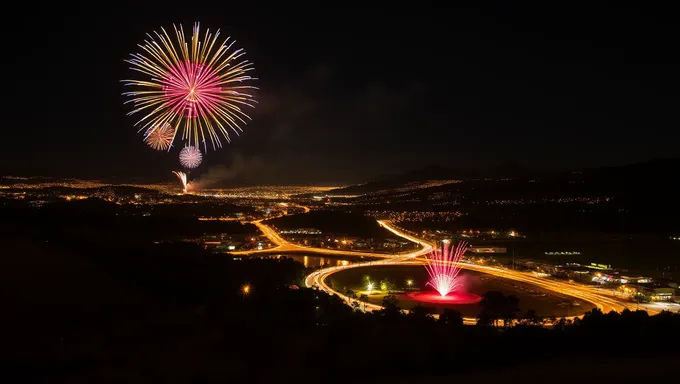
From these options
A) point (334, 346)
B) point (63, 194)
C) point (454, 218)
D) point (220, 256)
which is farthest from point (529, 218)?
point (334, 346)

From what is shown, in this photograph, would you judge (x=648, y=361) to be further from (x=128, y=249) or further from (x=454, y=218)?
(x=454, y=218)

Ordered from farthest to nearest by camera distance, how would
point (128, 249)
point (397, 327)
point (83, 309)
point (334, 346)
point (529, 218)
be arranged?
1. point (529, 218)
2. point (128, 249)
3. point (83, 309)
4. point (397, 327)
5. point (334, 346)

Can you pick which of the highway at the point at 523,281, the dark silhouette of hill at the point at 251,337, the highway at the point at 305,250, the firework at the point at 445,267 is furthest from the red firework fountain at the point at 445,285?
the dark silhouette of hill at the point at 251,337

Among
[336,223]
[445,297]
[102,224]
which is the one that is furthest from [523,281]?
[336,223]

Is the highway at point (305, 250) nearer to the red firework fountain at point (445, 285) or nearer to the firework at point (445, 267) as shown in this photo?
the firework at point (445, 267)

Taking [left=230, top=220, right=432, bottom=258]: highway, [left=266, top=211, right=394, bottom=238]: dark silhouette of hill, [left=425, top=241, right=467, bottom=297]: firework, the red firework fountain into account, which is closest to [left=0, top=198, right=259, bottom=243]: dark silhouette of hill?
[left=230, top=220, right=432, bottom=258]: highway

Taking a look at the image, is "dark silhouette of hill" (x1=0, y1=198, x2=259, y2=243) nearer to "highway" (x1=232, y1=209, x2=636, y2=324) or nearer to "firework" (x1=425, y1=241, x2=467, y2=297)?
"highway" (x1=232, y1=209, x2=636, y2=324)

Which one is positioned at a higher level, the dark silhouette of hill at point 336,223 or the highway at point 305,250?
the dark silhouette of hill at point 336,223

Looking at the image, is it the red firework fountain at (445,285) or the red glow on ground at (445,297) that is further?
the red firework fountain at (445,285)
